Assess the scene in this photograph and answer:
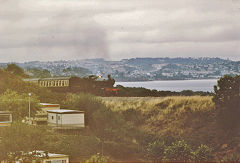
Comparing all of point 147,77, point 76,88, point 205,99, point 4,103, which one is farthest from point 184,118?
point 4,103

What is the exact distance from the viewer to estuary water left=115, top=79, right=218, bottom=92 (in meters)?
39.1

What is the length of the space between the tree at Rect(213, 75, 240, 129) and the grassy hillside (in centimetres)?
60

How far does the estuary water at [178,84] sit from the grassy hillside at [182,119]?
114 cm

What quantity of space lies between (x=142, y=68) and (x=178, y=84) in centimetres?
314

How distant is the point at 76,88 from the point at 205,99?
955cm

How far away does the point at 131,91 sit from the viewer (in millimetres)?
40562

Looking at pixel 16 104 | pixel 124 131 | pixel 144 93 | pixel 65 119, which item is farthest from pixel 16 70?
pixel 124 131

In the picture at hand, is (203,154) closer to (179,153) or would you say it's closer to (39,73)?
(179,153)

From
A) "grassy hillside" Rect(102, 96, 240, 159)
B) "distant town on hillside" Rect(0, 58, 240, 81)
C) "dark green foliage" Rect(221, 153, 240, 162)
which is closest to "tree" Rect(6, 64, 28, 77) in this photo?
"distant town on hillside" Rect(0, 58, 240, 81)

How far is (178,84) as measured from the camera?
39.6 m

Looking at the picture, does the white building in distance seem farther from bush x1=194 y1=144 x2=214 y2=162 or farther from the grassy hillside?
bush x1=194 y1=144 x2=214 y2=162

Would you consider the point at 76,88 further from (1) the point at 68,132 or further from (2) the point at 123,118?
(1) the point at 68,132

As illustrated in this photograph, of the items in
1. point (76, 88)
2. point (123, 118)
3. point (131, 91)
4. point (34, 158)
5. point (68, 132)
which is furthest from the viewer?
point (131, 91)

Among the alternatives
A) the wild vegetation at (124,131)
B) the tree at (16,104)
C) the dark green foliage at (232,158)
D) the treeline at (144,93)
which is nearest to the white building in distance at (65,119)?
the wild vegetation at (124,131)
